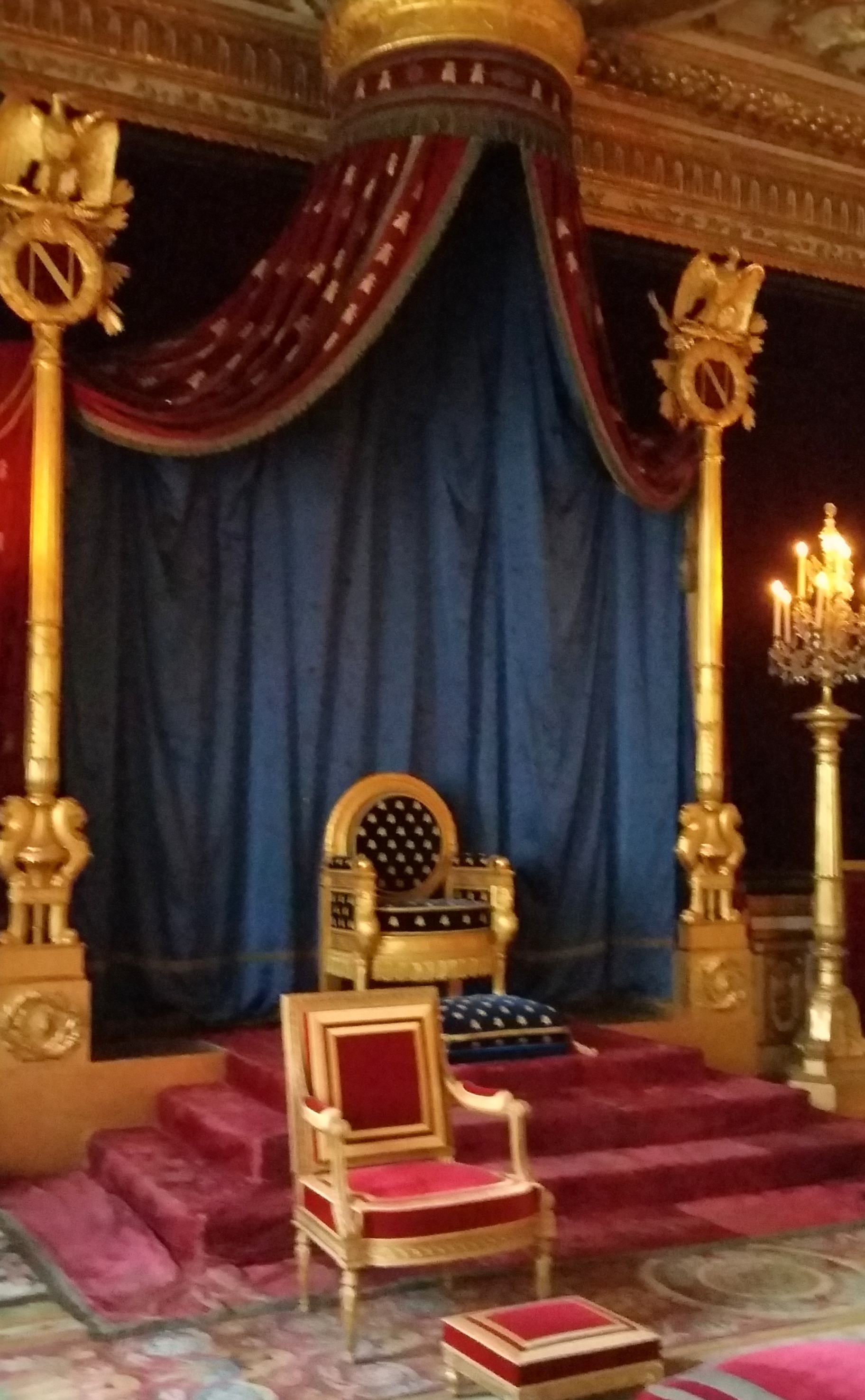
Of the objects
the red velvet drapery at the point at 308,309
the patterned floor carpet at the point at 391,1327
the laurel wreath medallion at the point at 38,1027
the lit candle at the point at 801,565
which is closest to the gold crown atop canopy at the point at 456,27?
the red velvet drapery at the point at 308,309

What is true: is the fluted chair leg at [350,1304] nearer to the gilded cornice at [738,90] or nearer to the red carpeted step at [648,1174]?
the red carpeted step at [648,1174]

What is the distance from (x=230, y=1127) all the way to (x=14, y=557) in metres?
1.97

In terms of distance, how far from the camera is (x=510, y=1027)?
4934 millimetres

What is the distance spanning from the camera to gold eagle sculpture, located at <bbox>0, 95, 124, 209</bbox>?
4.67 metres

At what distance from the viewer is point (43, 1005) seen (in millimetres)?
4590

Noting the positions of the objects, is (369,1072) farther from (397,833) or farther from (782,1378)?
(397,833)

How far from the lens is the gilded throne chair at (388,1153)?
129 inches

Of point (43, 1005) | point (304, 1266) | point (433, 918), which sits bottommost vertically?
point (304, 1266)

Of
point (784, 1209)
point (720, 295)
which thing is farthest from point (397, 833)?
point (720, 295)

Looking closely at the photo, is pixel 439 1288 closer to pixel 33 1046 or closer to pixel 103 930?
pixel 33 1046

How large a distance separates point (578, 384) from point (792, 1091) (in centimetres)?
268

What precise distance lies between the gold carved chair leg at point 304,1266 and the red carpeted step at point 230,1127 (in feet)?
1.68

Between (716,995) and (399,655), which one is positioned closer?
(716,995)

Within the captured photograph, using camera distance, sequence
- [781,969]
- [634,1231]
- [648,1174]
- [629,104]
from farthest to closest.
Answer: [629,104], [781,969], [648,1174], [634,1231]
